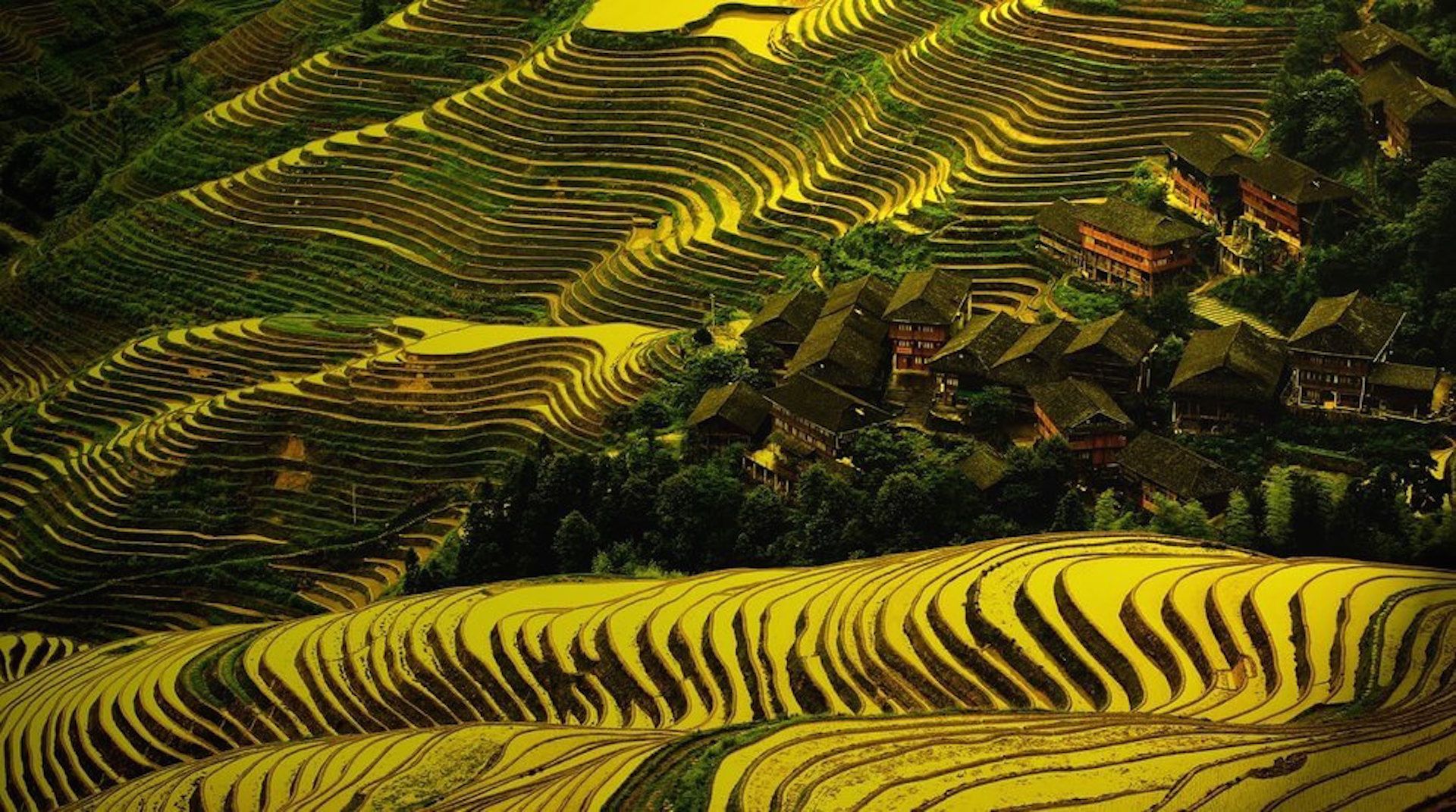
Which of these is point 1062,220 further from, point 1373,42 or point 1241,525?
point 1241,525

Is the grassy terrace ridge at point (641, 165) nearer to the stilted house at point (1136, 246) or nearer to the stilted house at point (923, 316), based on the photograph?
the stilted house at point (1136, 246)

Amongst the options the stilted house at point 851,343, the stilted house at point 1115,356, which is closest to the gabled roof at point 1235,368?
the stilted house at point 1115,356

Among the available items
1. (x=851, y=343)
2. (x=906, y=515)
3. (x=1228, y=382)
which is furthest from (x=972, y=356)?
(x=906, y=515)

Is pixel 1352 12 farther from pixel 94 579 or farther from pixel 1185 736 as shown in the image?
pixel 94 579

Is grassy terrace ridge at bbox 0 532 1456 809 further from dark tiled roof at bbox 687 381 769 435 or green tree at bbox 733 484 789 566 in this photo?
dark tiled roof at bbox 687 381 769 435

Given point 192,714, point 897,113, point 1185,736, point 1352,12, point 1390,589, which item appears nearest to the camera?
point 1185,736

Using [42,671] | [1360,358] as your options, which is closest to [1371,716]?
[1360,358]
